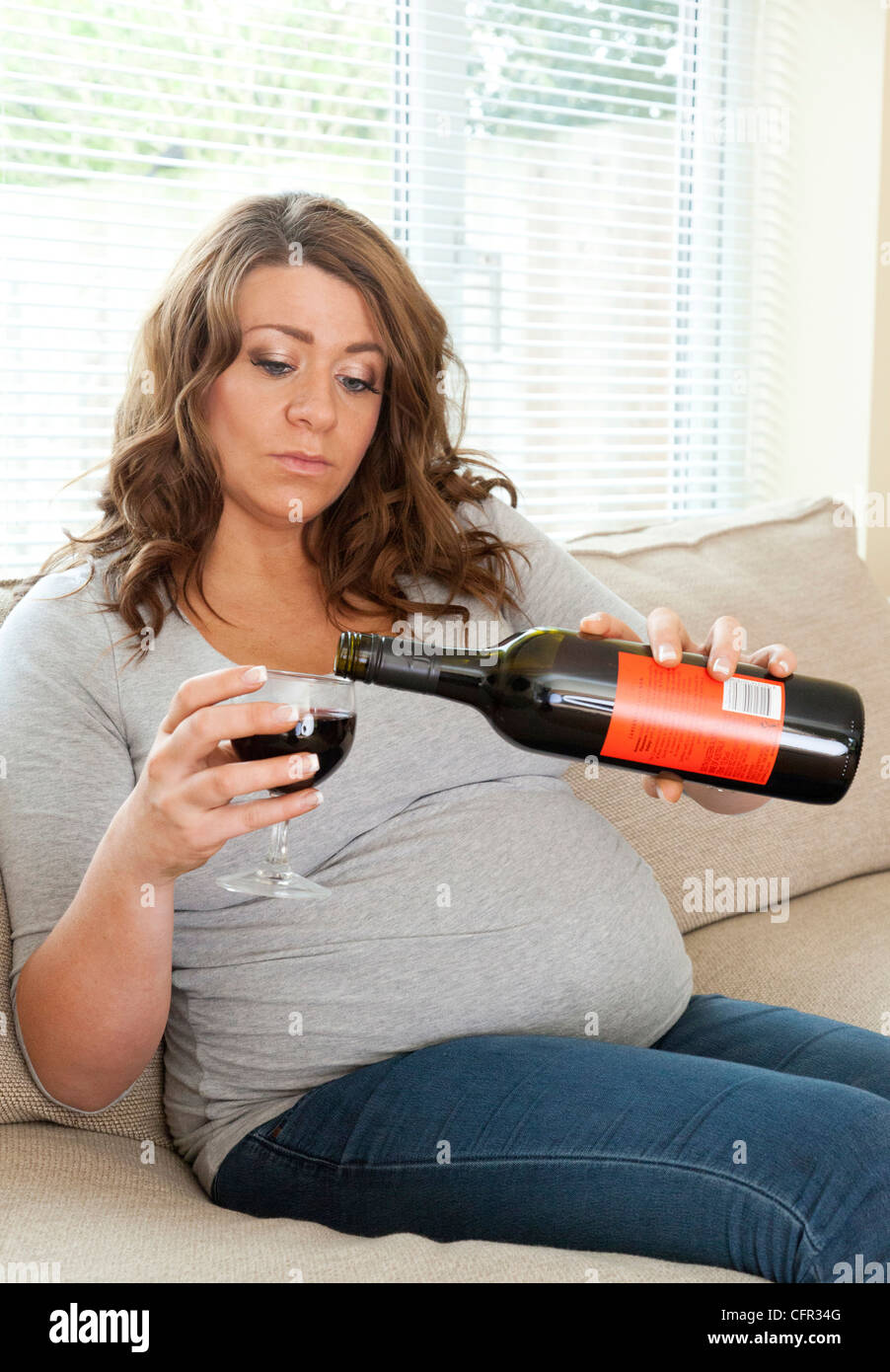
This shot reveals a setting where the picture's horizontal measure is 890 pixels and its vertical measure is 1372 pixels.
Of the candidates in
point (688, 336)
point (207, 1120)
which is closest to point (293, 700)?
point (207, 1120)

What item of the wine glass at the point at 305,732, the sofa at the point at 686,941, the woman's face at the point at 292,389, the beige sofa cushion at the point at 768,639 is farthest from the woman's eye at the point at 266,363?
the beige sofa cushion at the point at 768,639

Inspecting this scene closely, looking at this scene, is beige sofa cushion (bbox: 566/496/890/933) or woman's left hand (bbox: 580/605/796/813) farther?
beige sofa cushion (bbox: 566/496/890/933)

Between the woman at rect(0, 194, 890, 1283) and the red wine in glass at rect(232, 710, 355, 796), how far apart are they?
0.11 ft

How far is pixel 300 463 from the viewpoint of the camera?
3.91 feet

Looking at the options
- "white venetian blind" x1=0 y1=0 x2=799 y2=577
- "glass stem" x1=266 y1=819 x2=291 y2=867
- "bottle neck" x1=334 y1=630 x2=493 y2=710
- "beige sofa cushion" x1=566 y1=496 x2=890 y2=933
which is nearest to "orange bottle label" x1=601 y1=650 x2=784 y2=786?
"bottle neck" x1=334 y1=630 x2=493 y2=710

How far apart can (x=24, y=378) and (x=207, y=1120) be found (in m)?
1.17

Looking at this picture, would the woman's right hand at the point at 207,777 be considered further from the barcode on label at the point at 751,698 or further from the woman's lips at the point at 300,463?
the woman's lips at the point at 300,463

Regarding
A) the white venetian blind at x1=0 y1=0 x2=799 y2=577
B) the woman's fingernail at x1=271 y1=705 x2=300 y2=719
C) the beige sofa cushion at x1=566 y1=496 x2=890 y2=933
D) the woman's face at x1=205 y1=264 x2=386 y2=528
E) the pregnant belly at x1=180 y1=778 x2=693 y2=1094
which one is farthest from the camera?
the white venetian blind at x1=0 y1=0 x2=799 y2=577

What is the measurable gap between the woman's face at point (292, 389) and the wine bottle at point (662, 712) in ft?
1.25

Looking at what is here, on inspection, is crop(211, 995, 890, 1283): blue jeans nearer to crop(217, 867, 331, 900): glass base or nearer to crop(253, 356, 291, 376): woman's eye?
crop(217, 867, 331, 900): glass base

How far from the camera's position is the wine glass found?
75 cm

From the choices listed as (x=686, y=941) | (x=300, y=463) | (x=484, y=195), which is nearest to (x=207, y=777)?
(x=300, y=463)

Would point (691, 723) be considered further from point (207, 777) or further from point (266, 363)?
point (266, 363)

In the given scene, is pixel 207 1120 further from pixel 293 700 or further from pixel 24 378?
pixel 24 378
